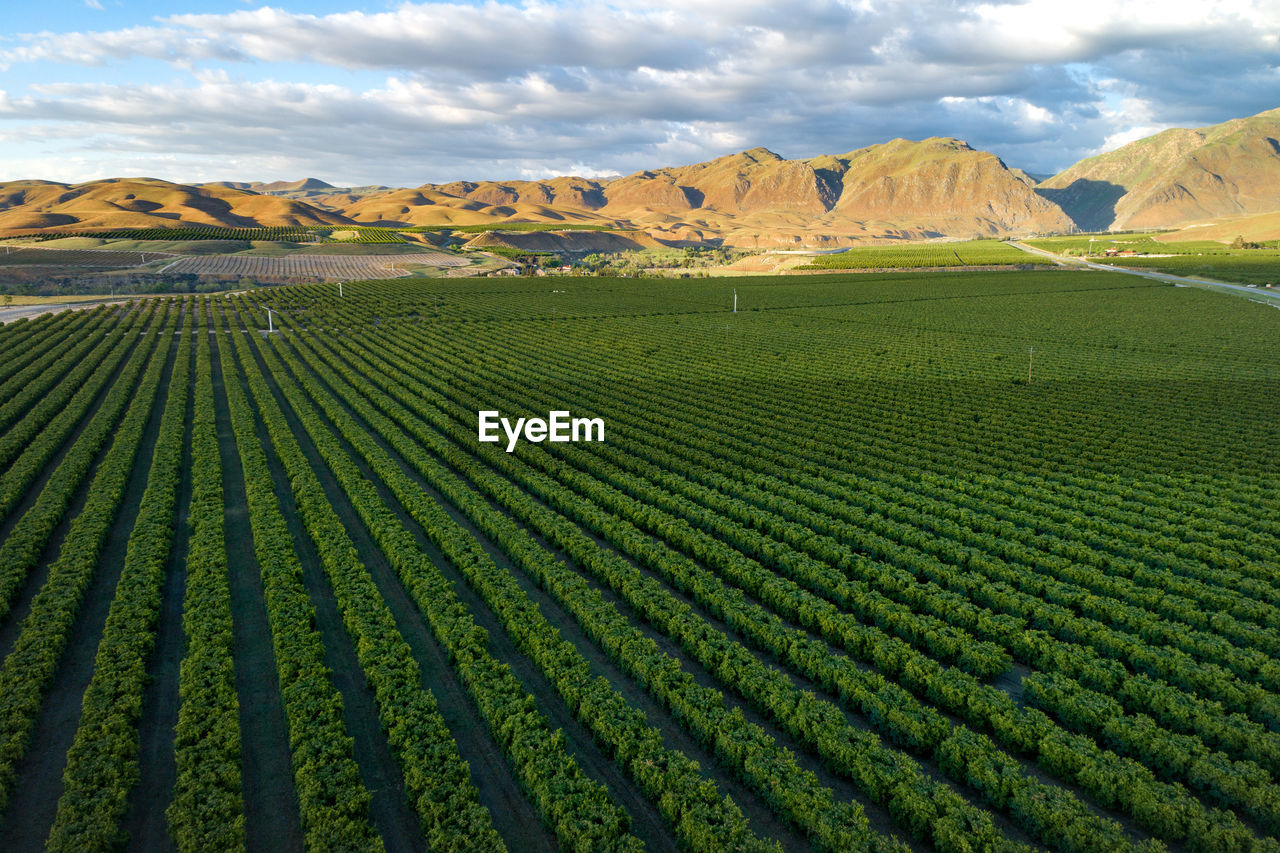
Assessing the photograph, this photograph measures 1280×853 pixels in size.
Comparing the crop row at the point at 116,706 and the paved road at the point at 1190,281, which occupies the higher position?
the paved road at the point at 1190,281

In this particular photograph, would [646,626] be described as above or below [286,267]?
below

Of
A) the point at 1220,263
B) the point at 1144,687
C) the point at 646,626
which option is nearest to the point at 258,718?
the point at 646,626

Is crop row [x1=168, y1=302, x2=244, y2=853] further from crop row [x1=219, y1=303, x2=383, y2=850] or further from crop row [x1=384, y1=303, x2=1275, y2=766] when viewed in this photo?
crop row [x1=384, y1=303, x2=1275, y2=766]

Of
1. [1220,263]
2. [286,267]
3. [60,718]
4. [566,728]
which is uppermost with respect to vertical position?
[286,267]

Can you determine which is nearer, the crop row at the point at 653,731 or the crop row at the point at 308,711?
the crop row at the point at 308,711

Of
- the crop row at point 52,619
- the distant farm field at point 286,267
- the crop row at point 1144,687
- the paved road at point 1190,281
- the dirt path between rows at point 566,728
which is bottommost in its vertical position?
the dirt path between rows at point 566,728

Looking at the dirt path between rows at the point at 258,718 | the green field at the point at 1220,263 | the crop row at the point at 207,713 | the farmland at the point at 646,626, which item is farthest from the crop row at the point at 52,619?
the green field at the point at 1220,263

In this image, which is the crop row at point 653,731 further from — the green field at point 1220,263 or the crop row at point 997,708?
the green field at point 1220,263

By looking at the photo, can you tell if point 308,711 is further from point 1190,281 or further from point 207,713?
point 1190,281
